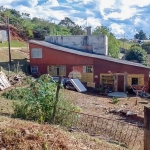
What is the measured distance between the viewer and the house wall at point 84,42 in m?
36.5

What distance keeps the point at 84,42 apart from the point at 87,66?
8148mm

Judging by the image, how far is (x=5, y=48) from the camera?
Answer: 36.8m

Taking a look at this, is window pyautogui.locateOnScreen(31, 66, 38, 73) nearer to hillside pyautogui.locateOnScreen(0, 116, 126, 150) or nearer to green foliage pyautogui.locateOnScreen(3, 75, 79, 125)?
green foliage pyautogui.locateOnScreen(3, 75, 79, 125)

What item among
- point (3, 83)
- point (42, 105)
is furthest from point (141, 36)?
point (42, 105)

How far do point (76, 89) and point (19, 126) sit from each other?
70.2 feet

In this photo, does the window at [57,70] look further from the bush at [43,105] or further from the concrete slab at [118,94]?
the bush at [43,105]

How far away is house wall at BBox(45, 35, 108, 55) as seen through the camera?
36.5 m

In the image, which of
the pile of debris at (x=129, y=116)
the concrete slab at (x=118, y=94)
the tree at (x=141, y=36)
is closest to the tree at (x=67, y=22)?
the tree at (x=141, y=36)

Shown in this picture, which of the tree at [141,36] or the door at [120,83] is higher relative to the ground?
the tree at [141,36]

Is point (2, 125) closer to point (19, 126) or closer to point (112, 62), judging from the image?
point (19, 126)

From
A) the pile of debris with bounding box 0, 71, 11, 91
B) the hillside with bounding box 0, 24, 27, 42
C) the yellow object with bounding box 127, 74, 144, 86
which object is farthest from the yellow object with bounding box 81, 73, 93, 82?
the hillside with bounding box 0, 24, 27, 42

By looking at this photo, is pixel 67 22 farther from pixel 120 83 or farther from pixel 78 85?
pixel 78 85

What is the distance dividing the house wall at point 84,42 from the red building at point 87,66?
22.3ft

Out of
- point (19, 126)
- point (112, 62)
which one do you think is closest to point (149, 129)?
point (19, 126)
